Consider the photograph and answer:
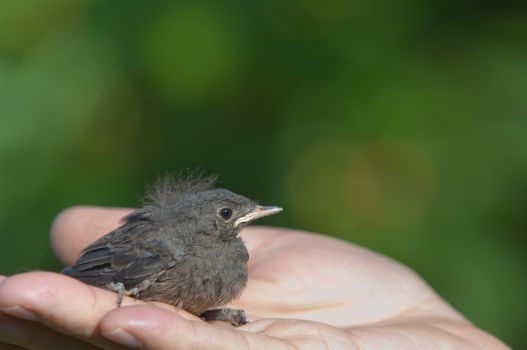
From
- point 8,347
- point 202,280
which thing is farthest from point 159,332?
point 202,280

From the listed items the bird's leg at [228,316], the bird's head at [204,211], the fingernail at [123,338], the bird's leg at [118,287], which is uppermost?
the bird's head at [204,211]

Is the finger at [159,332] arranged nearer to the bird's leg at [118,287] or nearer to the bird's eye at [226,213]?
the bird's leg at [118,287]

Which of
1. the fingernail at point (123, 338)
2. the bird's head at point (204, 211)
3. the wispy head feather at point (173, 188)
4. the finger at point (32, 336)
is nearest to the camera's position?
the fingernail at point (123, 338)

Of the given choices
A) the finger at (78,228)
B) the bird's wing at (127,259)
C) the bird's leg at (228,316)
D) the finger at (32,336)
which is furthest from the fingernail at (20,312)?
the finger at (78,228)

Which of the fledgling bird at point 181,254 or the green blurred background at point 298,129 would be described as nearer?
the fledgling bird at point 181,254

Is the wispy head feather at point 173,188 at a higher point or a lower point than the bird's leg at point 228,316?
higher

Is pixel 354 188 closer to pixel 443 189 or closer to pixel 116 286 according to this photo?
pixel 443 189

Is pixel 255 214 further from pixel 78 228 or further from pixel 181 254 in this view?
pixel 78 228
